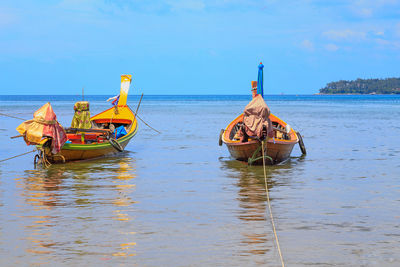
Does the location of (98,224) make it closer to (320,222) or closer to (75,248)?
(75,248)

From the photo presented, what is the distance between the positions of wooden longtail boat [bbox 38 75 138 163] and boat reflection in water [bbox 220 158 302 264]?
196 inches

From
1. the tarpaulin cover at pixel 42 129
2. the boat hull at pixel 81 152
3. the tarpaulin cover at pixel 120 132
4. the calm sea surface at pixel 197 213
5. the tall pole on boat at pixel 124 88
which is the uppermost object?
the tall pole on boat at pixel 124 88

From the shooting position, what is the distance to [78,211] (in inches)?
491

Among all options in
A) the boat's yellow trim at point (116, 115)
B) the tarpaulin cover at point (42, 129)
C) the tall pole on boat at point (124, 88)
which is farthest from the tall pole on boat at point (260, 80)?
the tarpaulin cover at point (42, 129)

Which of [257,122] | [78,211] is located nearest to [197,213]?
[78,211]

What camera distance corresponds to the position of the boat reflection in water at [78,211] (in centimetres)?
959

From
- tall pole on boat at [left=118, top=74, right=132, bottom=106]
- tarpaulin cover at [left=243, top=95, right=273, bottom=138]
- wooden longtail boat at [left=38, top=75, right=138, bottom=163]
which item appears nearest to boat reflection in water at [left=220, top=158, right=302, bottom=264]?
tarpaulin cover at [left=243, top=95, right=273, bottom=138]

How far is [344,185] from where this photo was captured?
1631 centimetres

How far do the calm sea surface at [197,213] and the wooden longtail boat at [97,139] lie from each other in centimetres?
57

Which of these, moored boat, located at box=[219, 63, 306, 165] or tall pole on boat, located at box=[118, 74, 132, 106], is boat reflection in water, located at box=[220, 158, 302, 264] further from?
tall pole on boat, located at box=[118, 74, 132, 106]

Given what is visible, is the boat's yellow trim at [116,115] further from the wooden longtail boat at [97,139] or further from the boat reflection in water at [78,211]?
the boat reflection in water at [78,211]

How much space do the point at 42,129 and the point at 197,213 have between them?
29.5ft

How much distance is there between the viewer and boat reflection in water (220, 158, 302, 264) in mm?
9773

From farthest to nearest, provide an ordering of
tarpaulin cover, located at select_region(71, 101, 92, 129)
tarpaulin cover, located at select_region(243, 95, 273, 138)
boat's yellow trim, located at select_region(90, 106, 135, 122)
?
boat's yellow trim, located at select_region(90, 106, 135, 122), tarpaulin cover, located at select_region(71, 101, 92, 129), tarpaulin cover, located at select_region(243, 95, 273, 138)
